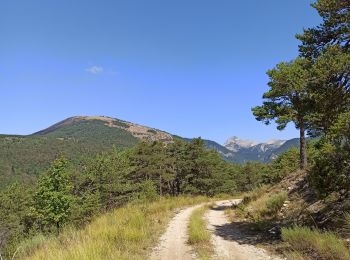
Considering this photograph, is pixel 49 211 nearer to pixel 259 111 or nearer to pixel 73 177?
pixel 73 177

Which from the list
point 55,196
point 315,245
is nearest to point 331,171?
point 315,245

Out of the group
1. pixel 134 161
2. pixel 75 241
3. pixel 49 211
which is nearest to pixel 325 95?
pixel 75 241

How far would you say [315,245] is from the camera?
30.9 ft

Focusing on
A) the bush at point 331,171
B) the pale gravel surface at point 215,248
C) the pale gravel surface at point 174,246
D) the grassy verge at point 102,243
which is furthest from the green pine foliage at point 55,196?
the bush at point 331,171

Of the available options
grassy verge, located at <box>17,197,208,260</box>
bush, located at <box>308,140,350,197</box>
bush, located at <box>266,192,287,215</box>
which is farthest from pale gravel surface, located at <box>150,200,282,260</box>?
bush, located at <box>266,192,287,215</box>

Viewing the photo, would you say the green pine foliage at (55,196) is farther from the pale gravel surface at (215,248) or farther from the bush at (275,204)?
the pale gravel surface at (215,248)

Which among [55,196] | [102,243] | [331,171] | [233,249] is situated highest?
[331,171]

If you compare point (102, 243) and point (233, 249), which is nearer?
point (102, 243)

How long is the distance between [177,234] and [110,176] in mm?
47641

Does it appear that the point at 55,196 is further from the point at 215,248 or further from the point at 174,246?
the point at 215,248

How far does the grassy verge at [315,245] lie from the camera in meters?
8.57

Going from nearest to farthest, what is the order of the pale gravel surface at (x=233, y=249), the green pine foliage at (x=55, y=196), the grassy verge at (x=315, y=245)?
the grassy verge at (x=315, y=245), the pale gravel surface at (x=233, y=249), the green pine foliage at (x=55, y=196)

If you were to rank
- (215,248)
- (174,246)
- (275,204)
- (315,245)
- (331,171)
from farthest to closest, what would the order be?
1. (275,204)
2. (174,246)
3. (215,248)
4. (331,171)
5. (315,245)

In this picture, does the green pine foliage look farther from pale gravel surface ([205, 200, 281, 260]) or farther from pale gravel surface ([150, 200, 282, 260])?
pale gravel surface ([205, 200, 281, 260])
